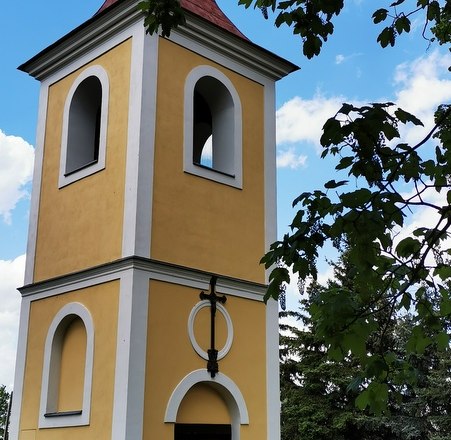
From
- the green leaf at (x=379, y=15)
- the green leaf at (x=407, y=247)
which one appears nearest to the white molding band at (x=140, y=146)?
the green leaf at (x=379, y=15)

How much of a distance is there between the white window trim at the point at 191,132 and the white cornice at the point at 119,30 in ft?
1.41

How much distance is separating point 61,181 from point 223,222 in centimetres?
247

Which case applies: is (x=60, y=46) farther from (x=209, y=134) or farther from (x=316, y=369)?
(x=316, y=369)

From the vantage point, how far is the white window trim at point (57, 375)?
860 centimetres

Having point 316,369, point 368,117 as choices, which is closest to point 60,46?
point 368,117

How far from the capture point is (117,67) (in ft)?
32.6

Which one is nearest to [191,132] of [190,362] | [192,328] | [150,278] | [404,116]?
[150,278]

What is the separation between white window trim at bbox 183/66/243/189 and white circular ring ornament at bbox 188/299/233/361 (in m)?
1.79

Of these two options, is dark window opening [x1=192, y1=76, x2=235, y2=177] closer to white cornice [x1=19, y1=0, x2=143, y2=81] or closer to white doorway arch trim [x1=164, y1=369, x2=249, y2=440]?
white cornice [x1=19, y1=0, x2=143, y2=81]

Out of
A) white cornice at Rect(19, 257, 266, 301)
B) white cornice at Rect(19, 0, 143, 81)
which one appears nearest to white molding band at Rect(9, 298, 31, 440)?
white cornice at Rect(19, 257, 266, 301)

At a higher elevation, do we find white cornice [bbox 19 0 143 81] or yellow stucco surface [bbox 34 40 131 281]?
white cornice [bbox 19 0 143 81]

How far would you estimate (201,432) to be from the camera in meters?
8.89

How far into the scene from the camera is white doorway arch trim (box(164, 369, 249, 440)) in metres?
8.60

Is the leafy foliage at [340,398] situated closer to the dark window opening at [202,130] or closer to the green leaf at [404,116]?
the dark window opening at [202,130]
